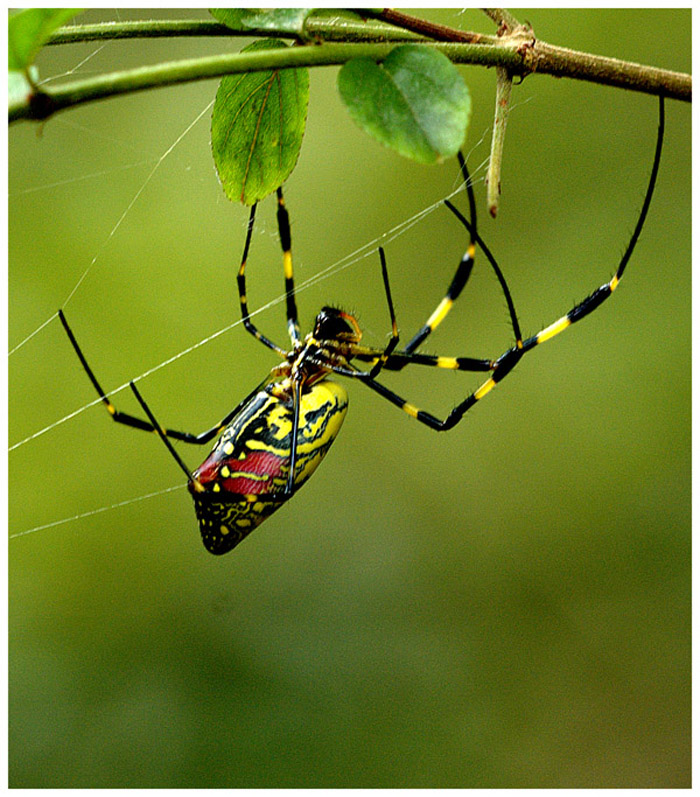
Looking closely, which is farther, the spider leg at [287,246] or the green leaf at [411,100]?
the spider leg at [287,246]

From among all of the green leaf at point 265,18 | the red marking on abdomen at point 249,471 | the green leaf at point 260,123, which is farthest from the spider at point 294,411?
the green leaf at point 265,18

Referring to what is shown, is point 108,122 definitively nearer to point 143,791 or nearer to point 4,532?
point 4,532

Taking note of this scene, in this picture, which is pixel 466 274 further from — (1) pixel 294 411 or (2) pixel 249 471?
(2) pixel 249 471

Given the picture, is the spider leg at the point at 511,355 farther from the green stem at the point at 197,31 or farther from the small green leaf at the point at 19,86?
the small green leaf at the point at 19,86

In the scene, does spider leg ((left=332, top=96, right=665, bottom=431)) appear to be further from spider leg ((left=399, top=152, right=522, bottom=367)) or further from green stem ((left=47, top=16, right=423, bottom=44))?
green stem ((left=47, top=16, right=423, bottom=44))

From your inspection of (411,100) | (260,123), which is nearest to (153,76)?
(411,100)

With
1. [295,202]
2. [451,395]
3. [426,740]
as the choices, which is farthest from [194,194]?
[426,740]
